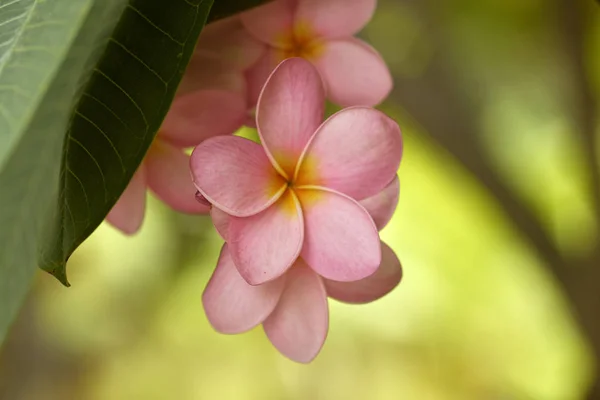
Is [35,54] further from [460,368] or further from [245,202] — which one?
[460,368]

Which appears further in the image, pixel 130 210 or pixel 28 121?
pixel 130 210

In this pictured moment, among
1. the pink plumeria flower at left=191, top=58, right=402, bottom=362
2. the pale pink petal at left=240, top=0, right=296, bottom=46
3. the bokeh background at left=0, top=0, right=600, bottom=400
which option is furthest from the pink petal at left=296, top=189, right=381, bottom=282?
the bokeh background at left=0, top=0, right=600, bottom=400

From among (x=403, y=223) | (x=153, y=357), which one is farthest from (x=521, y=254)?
(x=153, y=357)

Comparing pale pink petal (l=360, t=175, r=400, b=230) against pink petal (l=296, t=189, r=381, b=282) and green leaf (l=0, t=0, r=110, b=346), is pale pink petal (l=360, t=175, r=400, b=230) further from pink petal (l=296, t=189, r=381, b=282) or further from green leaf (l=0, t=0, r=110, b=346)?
green leaf (l=0, t=0, r=110, b=346)

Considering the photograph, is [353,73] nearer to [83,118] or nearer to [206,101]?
[206,101]

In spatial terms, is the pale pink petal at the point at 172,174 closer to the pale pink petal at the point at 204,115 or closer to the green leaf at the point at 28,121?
the pale pink petal at the point at 204,115

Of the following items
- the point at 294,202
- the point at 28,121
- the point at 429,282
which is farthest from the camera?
the point at 429,282

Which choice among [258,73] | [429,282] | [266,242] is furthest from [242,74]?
[429,282]
